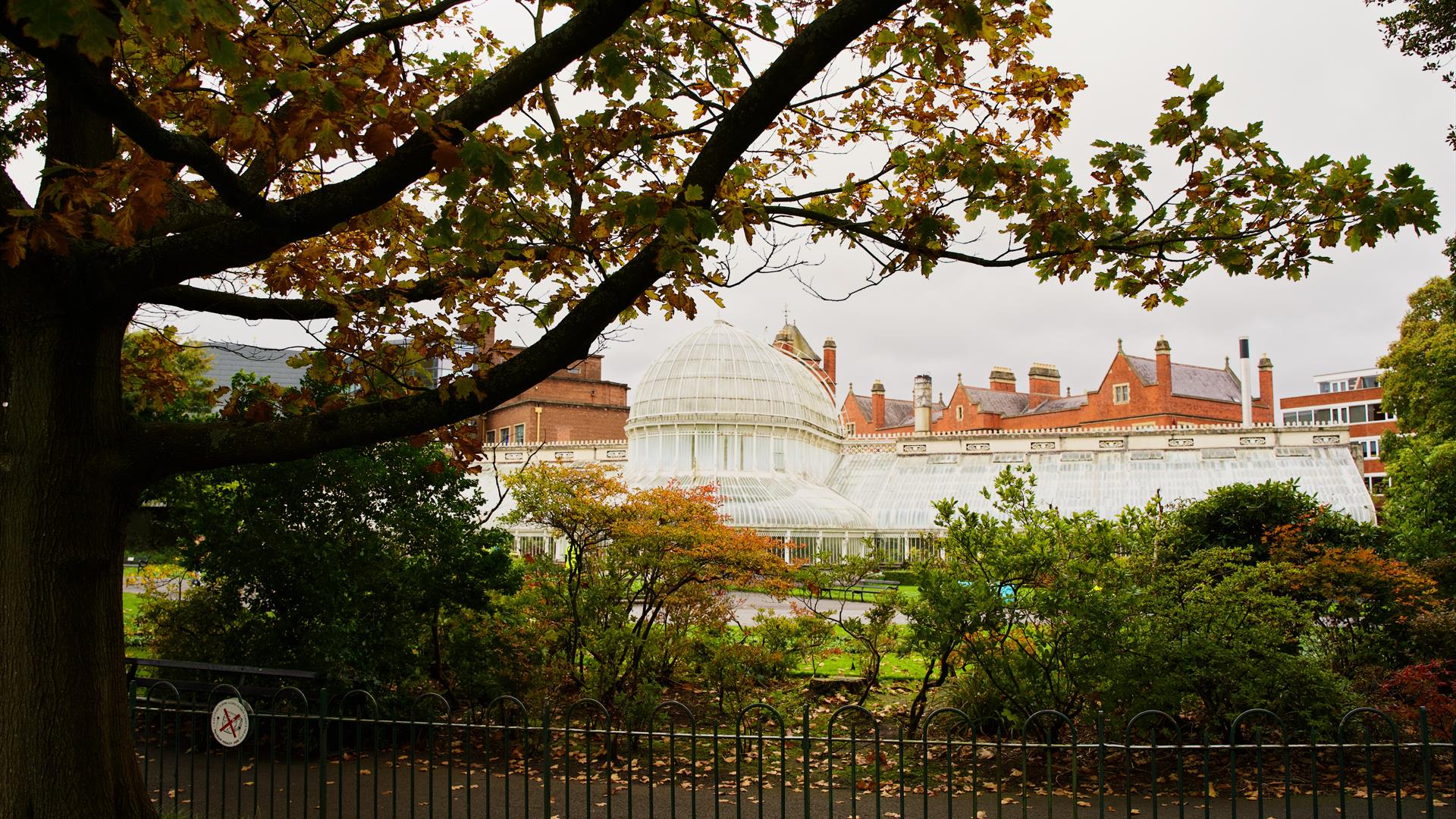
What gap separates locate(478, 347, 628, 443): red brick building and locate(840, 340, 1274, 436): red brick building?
19.8 m

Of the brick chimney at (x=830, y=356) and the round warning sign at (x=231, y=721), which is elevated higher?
the brick chimney at (x=830, y=356)

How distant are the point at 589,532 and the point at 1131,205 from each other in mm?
7160

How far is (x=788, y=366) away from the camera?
3844 cm

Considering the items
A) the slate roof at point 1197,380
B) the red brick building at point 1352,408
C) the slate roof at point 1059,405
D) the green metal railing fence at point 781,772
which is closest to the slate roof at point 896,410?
the slate roof at point 1059,405

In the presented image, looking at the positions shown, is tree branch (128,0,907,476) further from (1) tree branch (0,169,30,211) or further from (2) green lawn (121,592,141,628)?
(2) green lawn (121,592,141,628)

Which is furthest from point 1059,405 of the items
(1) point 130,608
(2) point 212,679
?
(2) point 212,679

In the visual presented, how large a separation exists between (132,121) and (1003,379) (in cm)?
7261

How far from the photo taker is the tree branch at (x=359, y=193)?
15.8 feet

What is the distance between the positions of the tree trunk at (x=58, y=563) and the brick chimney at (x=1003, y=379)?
71088 millimetres

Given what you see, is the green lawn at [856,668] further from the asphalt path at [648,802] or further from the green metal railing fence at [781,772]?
the asphalt path at [648,802]

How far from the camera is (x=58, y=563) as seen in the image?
17.8 ft

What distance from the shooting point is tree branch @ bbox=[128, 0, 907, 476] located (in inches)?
194

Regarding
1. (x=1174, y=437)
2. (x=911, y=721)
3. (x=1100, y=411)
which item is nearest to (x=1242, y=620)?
(x=911, y=721)

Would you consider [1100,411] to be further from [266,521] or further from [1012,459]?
[266,521]
